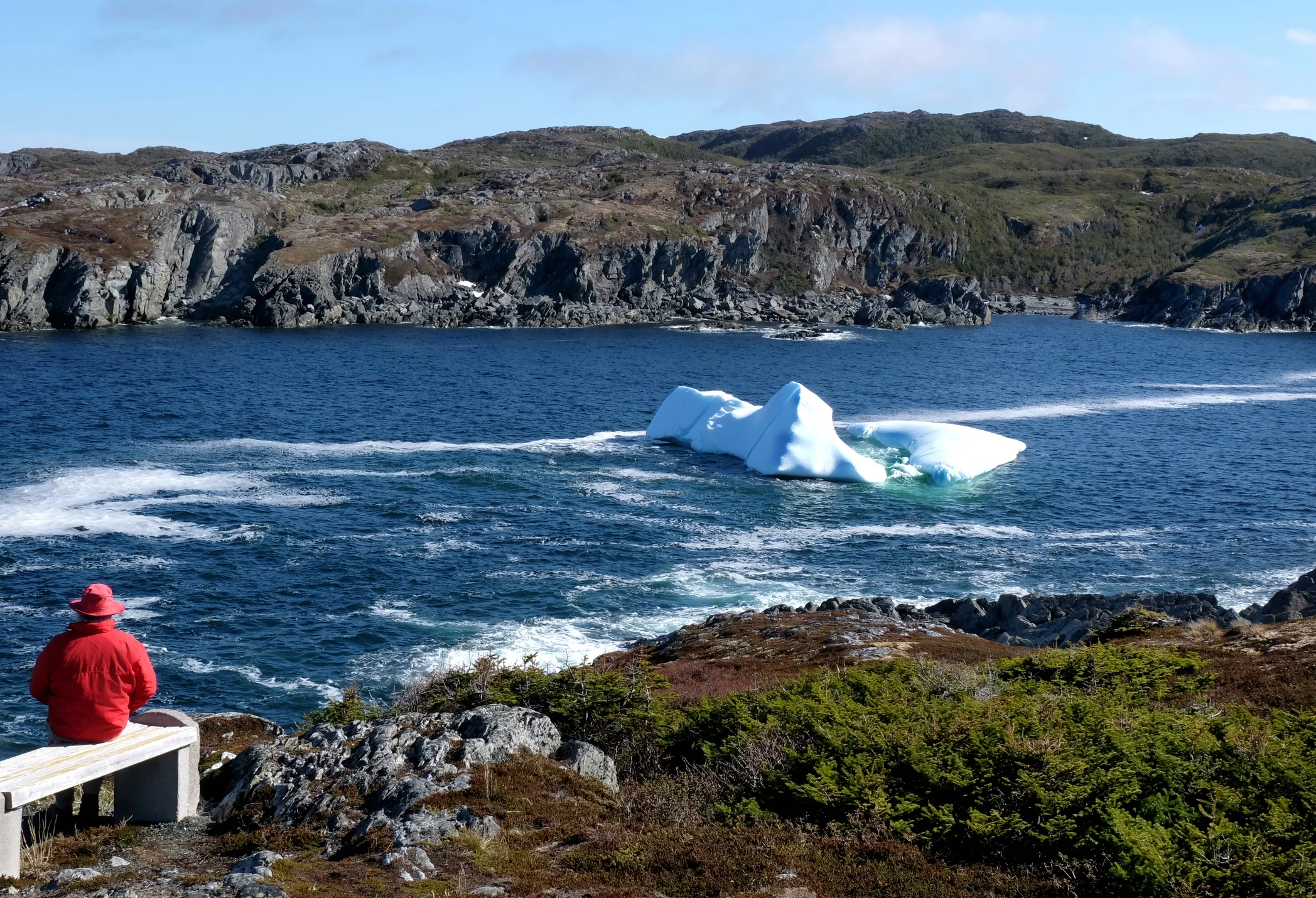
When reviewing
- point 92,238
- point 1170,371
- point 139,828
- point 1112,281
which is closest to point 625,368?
point 1170,371

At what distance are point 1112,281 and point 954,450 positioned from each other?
146111 millimetres

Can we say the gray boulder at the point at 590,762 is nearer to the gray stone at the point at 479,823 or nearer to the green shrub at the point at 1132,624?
the gray stone at the point at 479,823

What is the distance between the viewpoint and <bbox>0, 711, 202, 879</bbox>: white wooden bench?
1145 centimetres

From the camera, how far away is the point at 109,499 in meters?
44.9

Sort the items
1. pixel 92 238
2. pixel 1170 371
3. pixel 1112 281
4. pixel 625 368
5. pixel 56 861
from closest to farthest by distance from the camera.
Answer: pixel 56 861 → pixel 625 368 → pixel 1170 371 → pixel 92 238 → pixel 1112 281

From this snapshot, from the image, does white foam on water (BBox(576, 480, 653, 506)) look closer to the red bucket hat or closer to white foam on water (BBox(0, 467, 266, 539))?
white foam on water (BBox(0, 467, 266, 539))

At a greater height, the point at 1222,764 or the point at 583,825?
the point at 1222,764

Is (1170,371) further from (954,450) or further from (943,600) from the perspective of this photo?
(943,600)

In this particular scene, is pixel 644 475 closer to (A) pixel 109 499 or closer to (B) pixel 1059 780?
(A) pixel 109 499

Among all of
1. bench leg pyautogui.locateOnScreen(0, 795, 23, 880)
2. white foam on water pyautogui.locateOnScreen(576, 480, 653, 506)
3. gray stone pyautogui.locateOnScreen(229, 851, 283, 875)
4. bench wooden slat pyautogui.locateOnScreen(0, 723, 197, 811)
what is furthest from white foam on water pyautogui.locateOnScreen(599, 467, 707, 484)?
bench leg pyautogui.locateOnScreen(0, 795, 23, 880)

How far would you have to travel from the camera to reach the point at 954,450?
5494cm

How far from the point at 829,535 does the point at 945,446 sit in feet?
45.9

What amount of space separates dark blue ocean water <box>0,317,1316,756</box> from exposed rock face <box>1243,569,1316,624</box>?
10.7 ft

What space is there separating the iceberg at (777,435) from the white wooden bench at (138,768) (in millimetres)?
42182
